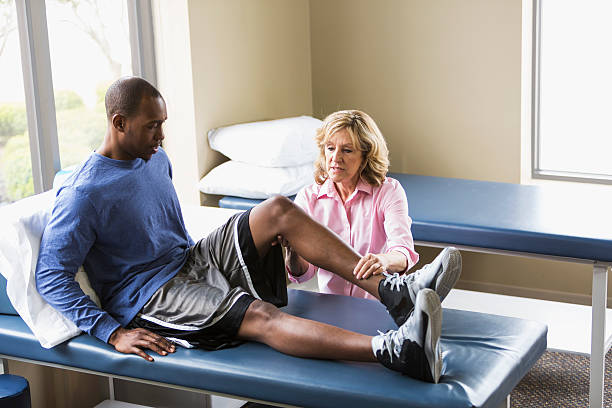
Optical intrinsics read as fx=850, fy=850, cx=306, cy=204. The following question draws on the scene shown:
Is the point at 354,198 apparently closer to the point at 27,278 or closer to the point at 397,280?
the point at 397,280

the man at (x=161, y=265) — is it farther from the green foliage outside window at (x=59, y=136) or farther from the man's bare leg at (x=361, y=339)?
the green foliage outside window at (x=59, y=136)

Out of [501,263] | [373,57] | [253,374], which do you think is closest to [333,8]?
[373,57]

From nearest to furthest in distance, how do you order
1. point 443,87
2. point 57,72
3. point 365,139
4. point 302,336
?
point 302,336 < point 365,139 < point 57,72 < point 443,87

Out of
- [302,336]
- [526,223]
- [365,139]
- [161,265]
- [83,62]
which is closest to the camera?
[302,336]

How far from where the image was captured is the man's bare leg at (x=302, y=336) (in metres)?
2.27

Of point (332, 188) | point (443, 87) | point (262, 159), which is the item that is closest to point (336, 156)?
point (332, 188)

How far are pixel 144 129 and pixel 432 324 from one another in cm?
103

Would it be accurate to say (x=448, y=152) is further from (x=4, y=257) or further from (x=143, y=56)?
(x=4, y=257)

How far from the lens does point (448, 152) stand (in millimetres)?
4324

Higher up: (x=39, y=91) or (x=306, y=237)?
(x=39, y=91)

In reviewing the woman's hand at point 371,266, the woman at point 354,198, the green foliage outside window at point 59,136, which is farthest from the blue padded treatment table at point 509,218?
the woman's hand at point 371,266

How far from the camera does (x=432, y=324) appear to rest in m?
2.08

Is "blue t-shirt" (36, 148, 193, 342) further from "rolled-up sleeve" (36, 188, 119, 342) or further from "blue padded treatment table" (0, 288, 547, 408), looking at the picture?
"blue padded treatment table" (0, 288, 547, 408)

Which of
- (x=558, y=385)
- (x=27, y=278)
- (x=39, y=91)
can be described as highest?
(x=39, y=91)
